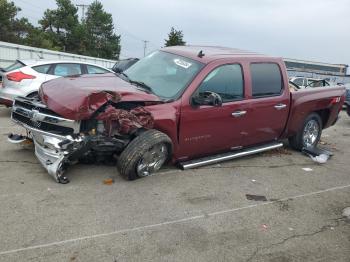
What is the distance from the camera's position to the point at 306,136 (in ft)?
26.0

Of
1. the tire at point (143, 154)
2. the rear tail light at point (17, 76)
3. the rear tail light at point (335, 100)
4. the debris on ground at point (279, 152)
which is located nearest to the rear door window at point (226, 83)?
the tire at point (143, 154)

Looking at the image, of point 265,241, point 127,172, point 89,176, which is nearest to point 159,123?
point 127,172

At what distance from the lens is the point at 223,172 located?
20.1ft

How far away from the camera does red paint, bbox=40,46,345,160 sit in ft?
16.3

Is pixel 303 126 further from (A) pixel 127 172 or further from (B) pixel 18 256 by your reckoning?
(B) pixel 18 256

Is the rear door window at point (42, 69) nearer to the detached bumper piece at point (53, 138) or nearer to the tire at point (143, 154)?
the detached bumper piece at point (53, 138)

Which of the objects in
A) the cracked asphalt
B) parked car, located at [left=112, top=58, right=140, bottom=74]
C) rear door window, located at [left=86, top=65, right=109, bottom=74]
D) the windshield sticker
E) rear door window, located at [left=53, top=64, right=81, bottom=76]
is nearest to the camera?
the cracked asphalt

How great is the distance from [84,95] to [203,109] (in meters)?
1.68

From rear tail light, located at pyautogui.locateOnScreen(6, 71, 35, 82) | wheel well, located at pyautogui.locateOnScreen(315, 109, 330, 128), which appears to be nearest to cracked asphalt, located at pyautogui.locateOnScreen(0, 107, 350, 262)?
wheel well, located at pyautogui.locateOnScreen(315, 109, 330, 128)

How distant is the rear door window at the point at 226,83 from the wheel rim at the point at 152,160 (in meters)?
1.01

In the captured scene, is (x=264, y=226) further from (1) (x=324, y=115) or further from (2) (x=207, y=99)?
(1) (x=324, y=115)

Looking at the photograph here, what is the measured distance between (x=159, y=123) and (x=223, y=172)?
1.43 m

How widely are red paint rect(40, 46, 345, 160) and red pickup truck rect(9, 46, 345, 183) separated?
0.04ft

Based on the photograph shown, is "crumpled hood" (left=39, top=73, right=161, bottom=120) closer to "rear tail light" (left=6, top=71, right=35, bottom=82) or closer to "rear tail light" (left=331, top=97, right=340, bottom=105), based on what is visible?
"rear tail light" (left=6, top=71, right=35, bottom=82)
